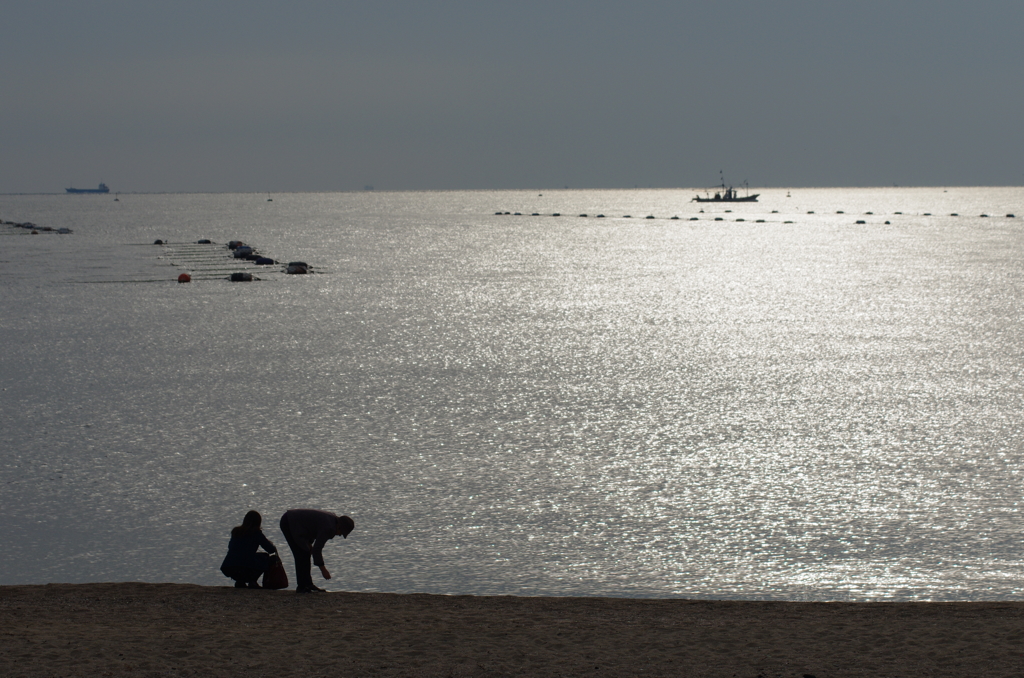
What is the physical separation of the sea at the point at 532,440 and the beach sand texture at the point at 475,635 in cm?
168

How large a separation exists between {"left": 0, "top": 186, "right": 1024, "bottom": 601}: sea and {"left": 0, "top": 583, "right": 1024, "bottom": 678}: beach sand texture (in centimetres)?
168

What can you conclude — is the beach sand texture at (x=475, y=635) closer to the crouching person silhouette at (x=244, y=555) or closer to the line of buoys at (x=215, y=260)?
the crouching person silhouette at (x=244, y=555)

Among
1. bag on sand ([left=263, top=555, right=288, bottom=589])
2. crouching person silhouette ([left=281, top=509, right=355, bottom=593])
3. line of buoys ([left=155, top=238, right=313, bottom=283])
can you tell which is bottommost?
bag on sand ([left=263, top=555, right=288, bottom=589])

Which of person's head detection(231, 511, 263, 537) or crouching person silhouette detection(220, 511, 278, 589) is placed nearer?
person's head detection(231, 511, 263, 537)

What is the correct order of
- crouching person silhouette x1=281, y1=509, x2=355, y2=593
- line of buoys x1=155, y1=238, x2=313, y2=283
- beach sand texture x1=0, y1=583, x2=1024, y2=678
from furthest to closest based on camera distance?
1. line of buoys x1=155, y1=238, x2=313, y2=283
2. crouching person silhouette x1=281, y1=509, x2=355, y2=593
3. beach sand texture x1=0, y1=583, x2=1024, y2=678

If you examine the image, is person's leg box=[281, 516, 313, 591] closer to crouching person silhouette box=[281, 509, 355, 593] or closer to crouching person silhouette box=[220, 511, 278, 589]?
crouching person silhouette box=[281, 509, 355, 593]

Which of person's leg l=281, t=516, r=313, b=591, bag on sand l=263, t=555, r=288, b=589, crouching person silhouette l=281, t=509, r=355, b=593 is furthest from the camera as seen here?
bag on sand l=263, t=555, r=288, b=589

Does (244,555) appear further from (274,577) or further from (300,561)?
(300,561)

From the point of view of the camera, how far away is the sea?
18.3 metres

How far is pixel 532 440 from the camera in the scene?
90.5 feet

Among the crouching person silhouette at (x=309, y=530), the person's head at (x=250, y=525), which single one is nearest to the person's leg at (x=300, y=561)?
the crouching person silhouette at (x=309, y=530)

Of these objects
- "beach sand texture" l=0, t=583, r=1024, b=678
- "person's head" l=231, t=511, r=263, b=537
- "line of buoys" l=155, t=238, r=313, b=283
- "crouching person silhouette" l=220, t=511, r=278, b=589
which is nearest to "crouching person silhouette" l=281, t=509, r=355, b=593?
"person's head" l=231, t=511, r=263, b=537

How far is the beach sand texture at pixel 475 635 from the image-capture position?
1223 cm

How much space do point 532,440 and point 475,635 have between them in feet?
46.1
